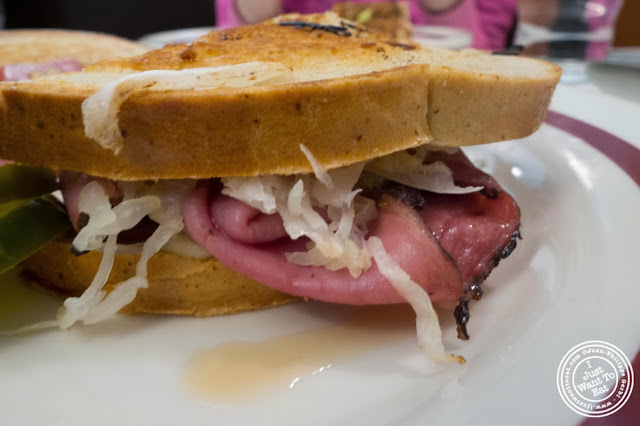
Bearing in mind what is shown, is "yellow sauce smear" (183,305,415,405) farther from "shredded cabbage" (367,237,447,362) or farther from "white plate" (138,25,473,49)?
"white plate" (138,25,473,49)

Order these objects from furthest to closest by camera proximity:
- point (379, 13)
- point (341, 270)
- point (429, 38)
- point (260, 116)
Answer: point (379, 13) < point (429, 38) < point (341, 270) < point (260, 116)

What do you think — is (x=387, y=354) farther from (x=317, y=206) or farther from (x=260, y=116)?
(x=260, y=116)

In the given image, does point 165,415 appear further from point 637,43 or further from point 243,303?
point 637,43

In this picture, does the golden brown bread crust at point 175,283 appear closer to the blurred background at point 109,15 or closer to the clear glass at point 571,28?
→ the clear glass at point 571,28

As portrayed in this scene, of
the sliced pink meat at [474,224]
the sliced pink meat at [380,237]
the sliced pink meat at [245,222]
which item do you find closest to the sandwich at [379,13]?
the sliced pink meat at [474,224]

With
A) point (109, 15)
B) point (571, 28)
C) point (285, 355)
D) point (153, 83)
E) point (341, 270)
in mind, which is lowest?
point (109, 15)

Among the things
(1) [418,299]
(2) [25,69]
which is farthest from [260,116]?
(2) [25,69]

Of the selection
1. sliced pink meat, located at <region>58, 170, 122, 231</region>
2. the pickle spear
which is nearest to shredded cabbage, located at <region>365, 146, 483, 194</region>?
sliced pink meat, located at <region>58, 170, 122, 231</region>

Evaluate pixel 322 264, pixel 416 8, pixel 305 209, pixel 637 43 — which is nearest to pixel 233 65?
pixel 305 209
